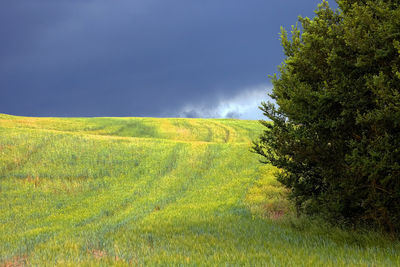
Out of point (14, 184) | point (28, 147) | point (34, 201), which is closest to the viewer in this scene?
point (34, 201)

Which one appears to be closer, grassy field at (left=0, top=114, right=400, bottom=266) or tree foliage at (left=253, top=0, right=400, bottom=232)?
grassy field at (left=0, top=114, right=400, bottom=266)

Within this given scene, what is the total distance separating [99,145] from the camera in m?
31.3

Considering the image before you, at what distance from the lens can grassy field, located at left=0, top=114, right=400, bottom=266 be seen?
7527 millimetres

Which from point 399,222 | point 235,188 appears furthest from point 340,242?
point 235,188

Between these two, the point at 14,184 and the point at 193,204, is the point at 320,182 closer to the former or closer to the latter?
the point at 193,204

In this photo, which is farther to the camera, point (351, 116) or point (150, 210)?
point (150, 210)

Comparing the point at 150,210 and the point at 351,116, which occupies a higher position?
the point at 351,116

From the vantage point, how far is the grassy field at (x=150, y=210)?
7.53m

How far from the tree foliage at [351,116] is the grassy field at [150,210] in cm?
125

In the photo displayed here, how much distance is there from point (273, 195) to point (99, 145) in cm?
2035

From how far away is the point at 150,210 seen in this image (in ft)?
50.5

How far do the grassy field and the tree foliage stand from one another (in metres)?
1.25

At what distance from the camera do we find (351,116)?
8953 millimetres

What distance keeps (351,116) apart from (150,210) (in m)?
10.3
